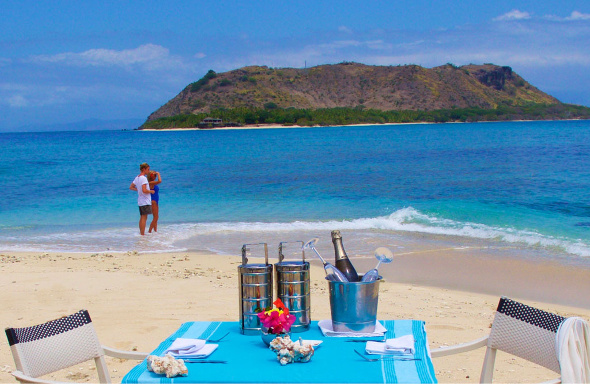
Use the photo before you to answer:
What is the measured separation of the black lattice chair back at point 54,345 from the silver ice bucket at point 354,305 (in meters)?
1.15

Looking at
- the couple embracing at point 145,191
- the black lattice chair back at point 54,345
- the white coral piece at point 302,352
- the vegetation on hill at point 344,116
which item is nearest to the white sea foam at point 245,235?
the couple embracing at point 145,191

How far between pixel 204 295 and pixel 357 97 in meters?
138

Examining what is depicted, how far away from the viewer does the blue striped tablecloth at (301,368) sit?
2267mm

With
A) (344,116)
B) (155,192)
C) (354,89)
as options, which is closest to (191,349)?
(155,192)

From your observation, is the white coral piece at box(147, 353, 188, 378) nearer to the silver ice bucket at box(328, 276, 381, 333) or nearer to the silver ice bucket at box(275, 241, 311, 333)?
the silver ice bucket at box(275, 241, 311, 333)

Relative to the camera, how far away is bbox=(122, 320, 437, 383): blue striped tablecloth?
2.27 meters

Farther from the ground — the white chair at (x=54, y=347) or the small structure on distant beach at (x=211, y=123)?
the small structure on distant beach at (x=211, y=123)

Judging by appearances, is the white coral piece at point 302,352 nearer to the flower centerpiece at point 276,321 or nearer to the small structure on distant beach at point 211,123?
the flower centerpiece at point 276,321

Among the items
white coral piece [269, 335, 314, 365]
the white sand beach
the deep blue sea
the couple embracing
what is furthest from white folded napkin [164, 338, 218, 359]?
the couple embracing

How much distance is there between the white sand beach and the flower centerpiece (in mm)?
2407

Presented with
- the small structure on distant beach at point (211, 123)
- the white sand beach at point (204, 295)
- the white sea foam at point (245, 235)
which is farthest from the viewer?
the small structure on distant beach at point (211, 123)

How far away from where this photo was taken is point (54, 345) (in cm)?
277

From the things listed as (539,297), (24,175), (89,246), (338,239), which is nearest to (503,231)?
(539,297)

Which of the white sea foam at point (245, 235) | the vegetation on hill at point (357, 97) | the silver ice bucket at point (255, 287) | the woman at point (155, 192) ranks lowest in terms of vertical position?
the white sea foam at point (245, 235)
